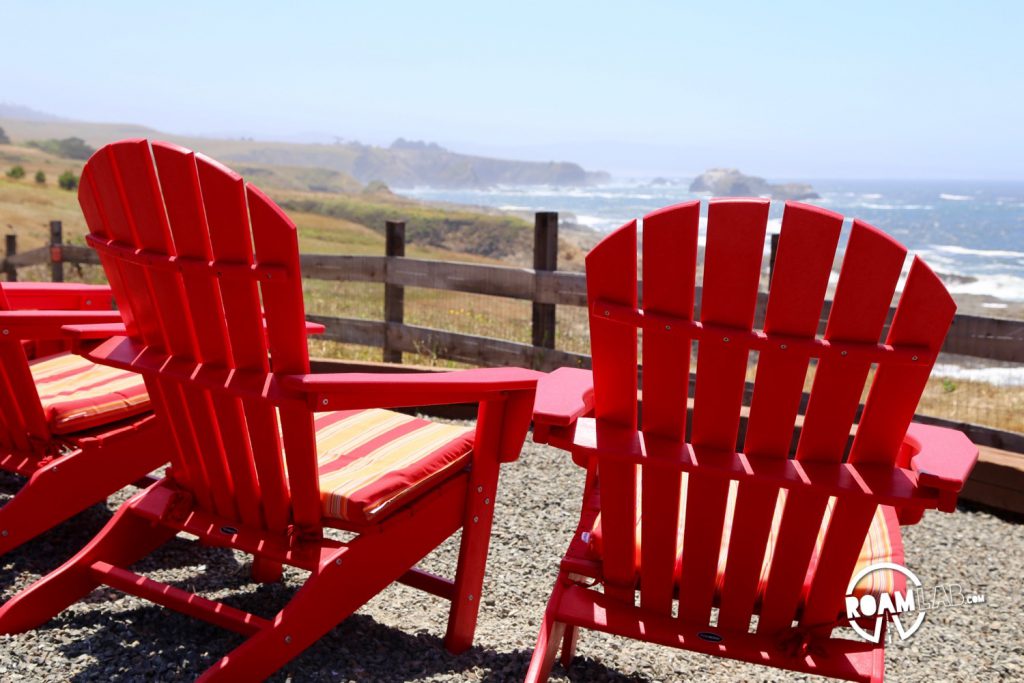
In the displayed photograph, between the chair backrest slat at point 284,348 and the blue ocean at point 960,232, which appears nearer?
the chair backrest slat at point 284,348

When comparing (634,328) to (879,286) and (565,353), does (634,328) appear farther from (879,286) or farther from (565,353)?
(565,353)

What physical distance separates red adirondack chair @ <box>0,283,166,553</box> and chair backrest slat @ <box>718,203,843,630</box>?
1.81m

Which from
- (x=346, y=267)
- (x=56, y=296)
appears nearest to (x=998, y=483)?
(x=56, y=296)

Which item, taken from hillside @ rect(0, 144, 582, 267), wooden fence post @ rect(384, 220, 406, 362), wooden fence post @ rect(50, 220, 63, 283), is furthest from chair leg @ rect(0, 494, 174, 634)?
hillside @ rect(0, 144, 582, 267)

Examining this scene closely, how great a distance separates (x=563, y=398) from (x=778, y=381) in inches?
17.4

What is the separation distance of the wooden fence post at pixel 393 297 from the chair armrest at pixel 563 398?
4.22 metres

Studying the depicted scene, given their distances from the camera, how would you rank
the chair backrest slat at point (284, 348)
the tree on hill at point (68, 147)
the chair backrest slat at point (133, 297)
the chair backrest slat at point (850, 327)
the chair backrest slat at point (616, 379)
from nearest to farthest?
the chair backrest slat at point (850, 327), the chair backrest slat at point (616, 379), the chair backrest slat at point (284, 348), the chair backrest slat at point (133, 297), the tree on hill at point (68, 147)

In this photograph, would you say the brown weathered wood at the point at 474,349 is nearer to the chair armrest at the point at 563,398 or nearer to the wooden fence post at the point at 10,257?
the chair armrest at the point at 563,398

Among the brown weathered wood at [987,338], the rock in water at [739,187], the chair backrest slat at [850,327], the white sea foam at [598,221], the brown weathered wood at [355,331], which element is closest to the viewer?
the chair backrest slat at [850,327]

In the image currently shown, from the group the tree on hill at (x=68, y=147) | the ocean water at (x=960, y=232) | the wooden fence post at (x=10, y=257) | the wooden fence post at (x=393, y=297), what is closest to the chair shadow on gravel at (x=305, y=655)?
the wooden fence post at (x=393, y=297)

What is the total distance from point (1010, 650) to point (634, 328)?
1.74 m

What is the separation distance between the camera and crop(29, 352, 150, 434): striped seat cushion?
101 inches

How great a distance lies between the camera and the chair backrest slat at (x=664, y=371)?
1.55 meters

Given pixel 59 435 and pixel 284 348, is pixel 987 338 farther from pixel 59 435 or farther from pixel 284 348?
pixel 59 435
